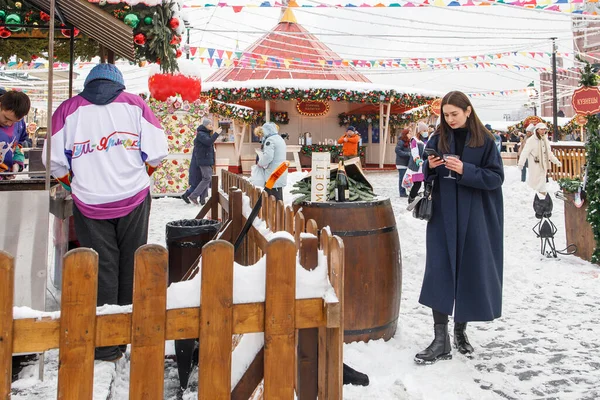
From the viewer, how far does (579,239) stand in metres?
6.75

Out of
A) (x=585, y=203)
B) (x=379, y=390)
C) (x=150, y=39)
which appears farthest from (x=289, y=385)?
(x=585, y=203)

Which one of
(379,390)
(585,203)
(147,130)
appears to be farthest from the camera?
(585,203)

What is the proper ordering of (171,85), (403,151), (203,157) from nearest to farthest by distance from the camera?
(171,85) < (203,157) < (403,151)

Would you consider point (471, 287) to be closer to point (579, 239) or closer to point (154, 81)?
point (579, 239)

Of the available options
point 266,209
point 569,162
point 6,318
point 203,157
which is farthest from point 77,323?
point 569,162

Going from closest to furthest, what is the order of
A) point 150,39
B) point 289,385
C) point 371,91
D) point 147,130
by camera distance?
point 289,385, point 147,130, point 150,39, point 371,91

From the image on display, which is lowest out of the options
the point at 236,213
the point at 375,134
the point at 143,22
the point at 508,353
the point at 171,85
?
the point at 508,353

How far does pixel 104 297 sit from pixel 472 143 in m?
2.75

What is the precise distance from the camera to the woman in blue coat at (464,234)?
338cm

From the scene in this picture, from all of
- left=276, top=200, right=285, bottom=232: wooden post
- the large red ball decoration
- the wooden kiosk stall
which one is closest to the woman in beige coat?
the large red ball decoration

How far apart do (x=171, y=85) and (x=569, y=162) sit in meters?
12.5

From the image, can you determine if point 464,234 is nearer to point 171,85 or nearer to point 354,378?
point 354,378

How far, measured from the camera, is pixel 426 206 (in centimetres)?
354

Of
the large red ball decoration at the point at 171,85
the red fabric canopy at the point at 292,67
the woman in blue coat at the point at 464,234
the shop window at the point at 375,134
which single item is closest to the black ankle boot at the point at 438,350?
the woman in blue coat at the point at 464,234
